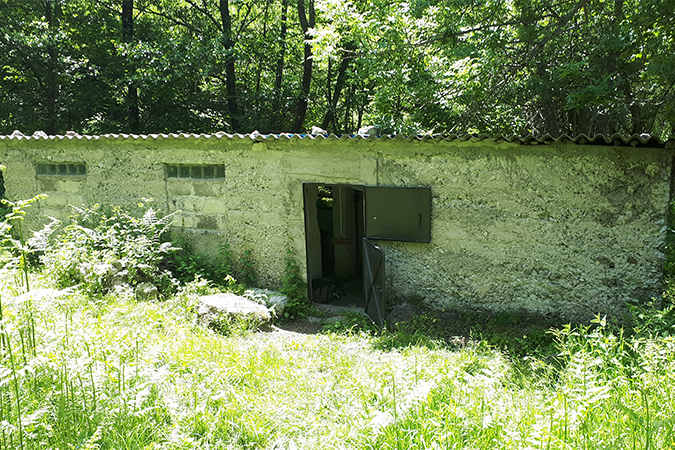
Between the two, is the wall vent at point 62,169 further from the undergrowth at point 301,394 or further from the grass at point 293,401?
the grass at point 293,401

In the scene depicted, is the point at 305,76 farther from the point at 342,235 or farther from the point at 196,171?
the point at 196,171

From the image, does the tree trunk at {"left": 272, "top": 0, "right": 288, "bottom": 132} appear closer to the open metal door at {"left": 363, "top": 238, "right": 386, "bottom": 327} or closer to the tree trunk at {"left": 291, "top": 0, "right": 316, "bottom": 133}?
the tree trunk at {"left": 291, "top": 0, "right": 316, "bottom": 133}

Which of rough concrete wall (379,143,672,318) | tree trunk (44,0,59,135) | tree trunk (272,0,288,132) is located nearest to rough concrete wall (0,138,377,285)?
rough concrete wall (379,143,672,318)

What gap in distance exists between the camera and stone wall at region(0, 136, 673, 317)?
5.79 metres

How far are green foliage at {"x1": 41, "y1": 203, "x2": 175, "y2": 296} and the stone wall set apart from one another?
21.4 inches

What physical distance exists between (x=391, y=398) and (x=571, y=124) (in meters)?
11.2

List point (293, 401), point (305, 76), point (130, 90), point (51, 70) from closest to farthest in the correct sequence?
point (293, 401) < point (51, 70) < point (130, 90) < point (305, 76)

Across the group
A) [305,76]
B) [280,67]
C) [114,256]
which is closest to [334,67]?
[305,76]

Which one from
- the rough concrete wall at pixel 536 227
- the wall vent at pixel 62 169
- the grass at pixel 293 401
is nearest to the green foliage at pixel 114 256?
the wall vent at pixel 62 169

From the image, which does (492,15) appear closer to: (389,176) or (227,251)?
(389,176)

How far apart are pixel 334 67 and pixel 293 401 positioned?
49.3 ft

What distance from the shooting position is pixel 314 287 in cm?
802

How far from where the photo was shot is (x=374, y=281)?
6574mm

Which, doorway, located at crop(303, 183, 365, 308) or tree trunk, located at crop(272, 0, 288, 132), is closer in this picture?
doorway, located at crop(303, 183, 365, 308)
